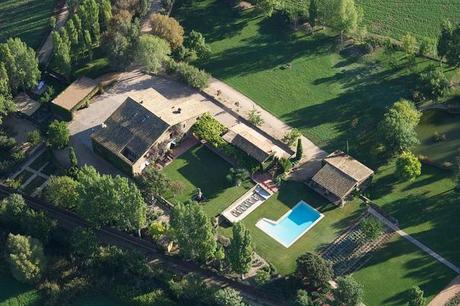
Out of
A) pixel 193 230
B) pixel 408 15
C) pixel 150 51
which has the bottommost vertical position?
pixel 193 230

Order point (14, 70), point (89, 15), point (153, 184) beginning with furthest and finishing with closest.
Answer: point (89, 15), point (14, 70), point (153, 184)

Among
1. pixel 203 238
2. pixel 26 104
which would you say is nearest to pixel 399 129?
pixel 203 238

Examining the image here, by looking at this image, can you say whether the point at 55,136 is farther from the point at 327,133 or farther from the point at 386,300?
the point at 386,300

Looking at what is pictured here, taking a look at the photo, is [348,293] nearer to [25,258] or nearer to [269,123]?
[269,123]

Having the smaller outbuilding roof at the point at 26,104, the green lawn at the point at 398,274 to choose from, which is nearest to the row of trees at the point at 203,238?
the green lawn at the point at 398,274

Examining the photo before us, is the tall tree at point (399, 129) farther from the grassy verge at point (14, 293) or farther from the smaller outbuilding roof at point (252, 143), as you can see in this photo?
the grassy verge at point (14, 293)

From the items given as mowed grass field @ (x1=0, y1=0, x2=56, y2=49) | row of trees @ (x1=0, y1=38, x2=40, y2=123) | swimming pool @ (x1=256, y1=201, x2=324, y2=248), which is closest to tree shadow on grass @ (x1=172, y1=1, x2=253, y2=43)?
mowed grass field @ (x1=0, y1=0, x2=56, y2=49)

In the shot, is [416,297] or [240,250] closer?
[416,297]
